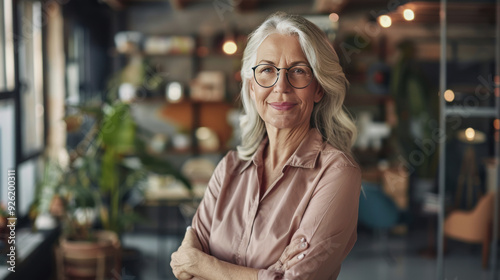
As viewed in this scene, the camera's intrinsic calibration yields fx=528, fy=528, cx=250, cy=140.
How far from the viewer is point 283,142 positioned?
3.96 feet

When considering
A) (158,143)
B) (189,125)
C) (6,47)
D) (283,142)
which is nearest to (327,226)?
(283,142)

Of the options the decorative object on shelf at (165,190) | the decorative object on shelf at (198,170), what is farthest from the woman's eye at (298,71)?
the decorative object on shelf at (198,170)

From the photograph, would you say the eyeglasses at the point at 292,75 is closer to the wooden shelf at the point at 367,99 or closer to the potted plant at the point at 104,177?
the potted plant at the point at 104,177

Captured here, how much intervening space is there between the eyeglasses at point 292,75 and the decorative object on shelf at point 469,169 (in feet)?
7.85

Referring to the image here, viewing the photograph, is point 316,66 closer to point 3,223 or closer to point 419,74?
point 3,223

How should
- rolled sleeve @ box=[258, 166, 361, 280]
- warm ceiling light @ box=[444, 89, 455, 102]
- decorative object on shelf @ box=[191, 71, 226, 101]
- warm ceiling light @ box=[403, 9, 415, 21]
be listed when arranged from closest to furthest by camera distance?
1. rolled sleeve @ box=[258, 166, 361, 280]
2. warm ceiling light @ box=[444, 89, 455, 102]
3. warm ceiling light @ box=[403, 9, 415, 21]
4. decorative object on shelf @ box=[191, 71, 226, 101]

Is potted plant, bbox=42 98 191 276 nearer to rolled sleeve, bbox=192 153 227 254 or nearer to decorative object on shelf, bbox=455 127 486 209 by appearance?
decorative object on shelf, bbox=455 127 486 209

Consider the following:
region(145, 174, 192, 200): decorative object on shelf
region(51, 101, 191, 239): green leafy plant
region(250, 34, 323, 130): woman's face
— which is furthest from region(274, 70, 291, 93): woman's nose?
region(145, 174, 192, 200): decorative object on shelf

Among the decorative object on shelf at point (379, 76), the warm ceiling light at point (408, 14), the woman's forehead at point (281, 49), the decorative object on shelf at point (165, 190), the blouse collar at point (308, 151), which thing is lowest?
the decorative object on shelf at point (165, 190)

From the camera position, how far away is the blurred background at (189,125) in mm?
3176

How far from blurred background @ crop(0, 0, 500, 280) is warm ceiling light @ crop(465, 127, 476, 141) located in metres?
0.01

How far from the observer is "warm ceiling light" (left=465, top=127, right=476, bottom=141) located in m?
3.19

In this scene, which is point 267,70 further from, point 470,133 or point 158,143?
point 158,143

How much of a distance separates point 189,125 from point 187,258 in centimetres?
450
